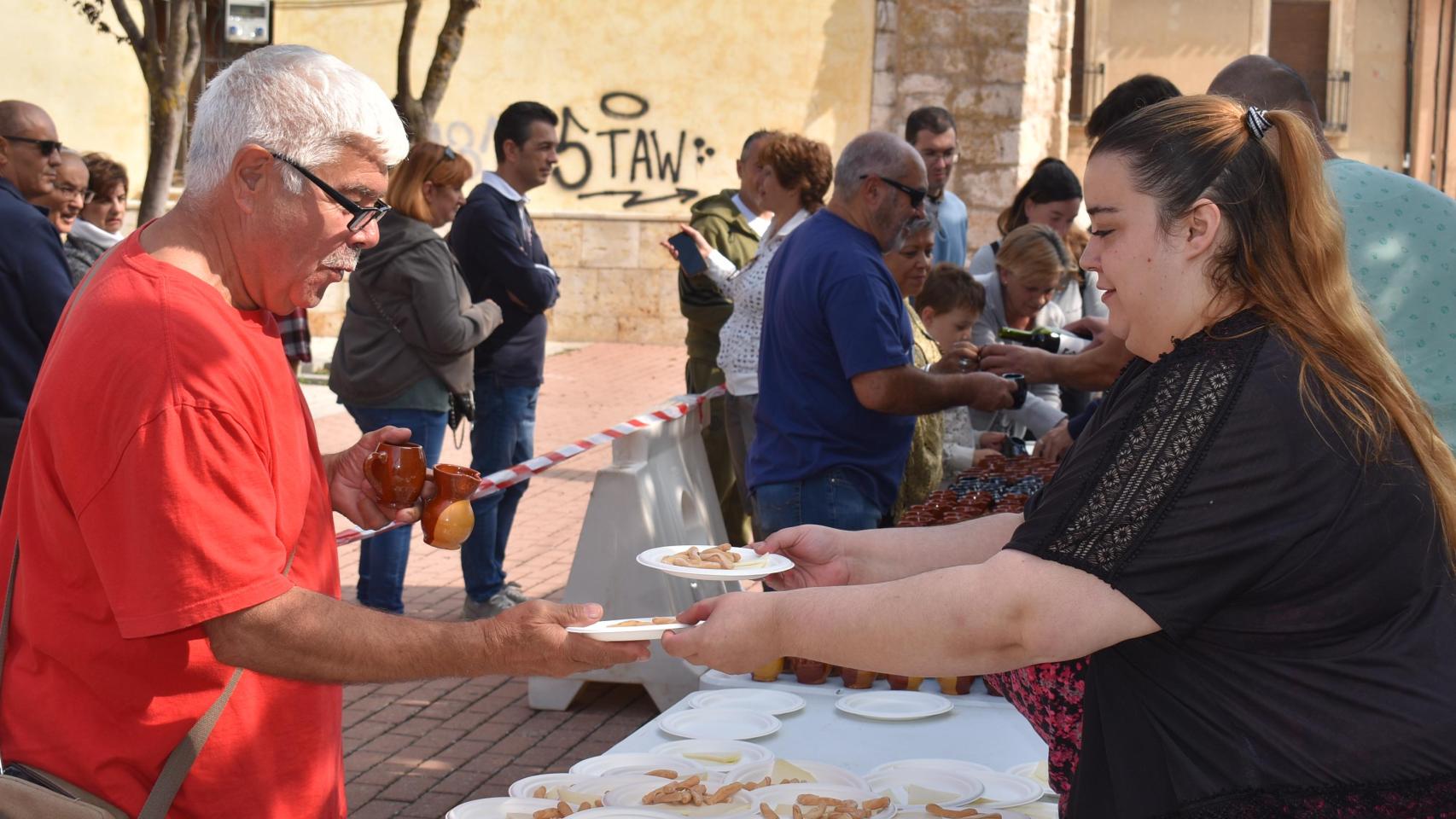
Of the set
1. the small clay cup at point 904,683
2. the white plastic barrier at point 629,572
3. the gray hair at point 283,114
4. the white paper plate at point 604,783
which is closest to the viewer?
the gray hair at point 283,114

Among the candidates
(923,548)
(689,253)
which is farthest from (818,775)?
(689,253)

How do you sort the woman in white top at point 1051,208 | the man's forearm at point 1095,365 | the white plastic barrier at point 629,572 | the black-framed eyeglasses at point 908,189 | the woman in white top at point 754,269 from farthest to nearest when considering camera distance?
the woman in white top at point 1051,208 → the woman in white top at point 754,269 → the white plastic barrier at point 629,572 → the man's forearm at point 1095,365 → the black-framed eyeglasses at point 908,189

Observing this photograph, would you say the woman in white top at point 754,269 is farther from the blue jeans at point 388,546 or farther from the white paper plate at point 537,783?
the white paper plate at point 537,783

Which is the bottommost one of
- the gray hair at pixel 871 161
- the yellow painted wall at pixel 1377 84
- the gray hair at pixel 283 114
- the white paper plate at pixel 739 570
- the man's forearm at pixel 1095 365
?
the white paper plate at pixel 739 570

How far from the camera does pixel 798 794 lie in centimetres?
297

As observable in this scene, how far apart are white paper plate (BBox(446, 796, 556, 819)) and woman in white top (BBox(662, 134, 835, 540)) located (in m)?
3.66

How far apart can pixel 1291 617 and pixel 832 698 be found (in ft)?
6.69

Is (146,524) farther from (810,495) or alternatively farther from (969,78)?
(969,78)

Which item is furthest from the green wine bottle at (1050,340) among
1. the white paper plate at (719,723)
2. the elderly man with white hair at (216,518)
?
the elderly man with white hair at (216,518)

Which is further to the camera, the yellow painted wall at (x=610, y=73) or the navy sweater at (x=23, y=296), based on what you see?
the yellow painted wall at (x=610, y=73)

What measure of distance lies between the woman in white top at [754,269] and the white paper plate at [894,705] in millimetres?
2869

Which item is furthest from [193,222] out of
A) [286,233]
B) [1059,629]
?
[1059,629]

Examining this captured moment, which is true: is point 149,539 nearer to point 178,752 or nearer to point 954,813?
point 178,752

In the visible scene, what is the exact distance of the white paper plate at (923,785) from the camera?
3.01 m
